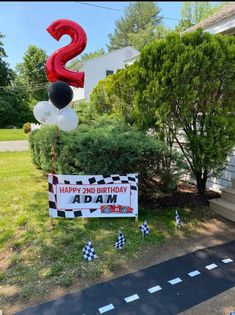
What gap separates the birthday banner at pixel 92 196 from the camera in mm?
3986

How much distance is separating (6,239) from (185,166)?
3.08 m

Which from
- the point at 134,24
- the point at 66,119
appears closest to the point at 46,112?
the point at 66,119

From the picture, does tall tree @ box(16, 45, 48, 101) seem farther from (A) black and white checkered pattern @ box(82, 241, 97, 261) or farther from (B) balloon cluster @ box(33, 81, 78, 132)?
(A) black and white checkered pattern @ box(82, 241, 97, 261)

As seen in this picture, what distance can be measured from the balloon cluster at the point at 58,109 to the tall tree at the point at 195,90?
55.3 inches

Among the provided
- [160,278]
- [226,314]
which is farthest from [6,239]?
[226,314]

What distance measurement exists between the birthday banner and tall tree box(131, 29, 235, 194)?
1.26 m

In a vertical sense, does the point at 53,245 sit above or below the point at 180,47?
below

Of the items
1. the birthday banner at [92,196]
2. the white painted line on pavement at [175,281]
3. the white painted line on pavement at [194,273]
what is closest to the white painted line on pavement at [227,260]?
the white painted line on pavement at [194,273]

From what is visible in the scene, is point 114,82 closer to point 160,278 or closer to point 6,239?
point 6,239

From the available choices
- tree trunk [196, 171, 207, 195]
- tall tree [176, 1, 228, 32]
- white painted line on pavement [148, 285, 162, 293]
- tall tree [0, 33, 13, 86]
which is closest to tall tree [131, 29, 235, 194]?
tree trunk [196, 171, 207, 195]

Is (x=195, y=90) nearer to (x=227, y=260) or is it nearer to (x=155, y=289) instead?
(x=227, y=260)

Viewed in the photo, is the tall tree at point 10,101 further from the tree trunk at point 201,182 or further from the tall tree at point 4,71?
the tree trunk at point 201,182

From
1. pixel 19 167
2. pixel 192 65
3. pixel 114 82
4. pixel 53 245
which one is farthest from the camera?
pixel 19 167

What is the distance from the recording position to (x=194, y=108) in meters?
4.44
